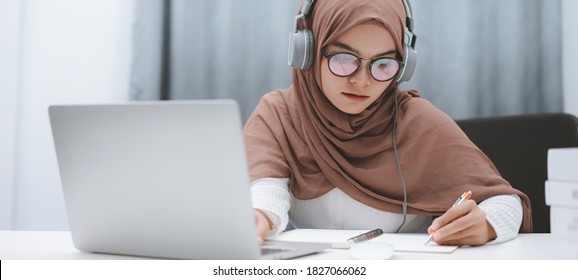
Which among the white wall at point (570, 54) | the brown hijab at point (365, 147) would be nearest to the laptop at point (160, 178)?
the brown hijab at point (365, 147)

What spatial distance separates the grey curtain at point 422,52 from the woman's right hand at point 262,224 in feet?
3.49

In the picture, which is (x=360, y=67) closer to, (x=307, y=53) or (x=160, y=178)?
(x=307, y=53)

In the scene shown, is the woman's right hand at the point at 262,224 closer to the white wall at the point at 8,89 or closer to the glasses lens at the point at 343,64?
the glasses lens at the point at 343,64

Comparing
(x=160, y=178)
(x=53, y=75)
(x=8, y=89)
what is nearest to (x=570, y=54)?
(x=160, y=178)

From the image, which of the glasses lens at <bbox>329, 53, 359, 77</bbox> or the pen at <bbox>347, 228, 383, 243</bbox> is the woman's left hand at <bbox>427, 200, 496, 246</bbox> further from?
the glasses lens at <bbox>329, 53, 359, 77</bbox>

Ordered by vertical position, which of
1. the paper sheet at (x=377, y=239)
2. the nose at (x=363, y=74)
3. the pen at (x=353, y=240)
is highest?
the nose at (x=363, y=74)

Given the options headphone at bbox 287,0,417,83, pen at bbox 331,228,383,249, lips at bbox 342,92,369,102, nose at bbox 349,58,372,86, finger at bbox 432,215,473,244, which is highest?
headphone at bbox 287,0,417,83

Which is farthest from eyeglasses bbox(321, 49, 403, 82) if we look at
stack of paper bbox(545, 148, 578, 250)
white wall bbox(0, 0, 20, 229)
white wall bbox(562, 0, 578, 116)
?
white wall bbox(0, 0, 20, 229)

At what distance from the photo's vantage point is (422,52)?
1995mm

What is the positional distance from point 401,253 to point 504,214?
315 mm

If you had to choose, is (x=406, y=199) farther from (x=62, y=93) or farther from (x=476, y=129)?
(x=62, y=93)

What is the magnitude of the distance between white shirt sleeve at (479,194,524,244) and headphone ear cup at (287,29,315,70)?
488 mm

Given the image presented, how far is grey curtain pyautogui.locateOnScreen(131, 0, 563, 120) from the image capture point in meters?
1.98

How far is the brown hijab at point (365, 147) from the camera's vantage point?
3.92 ft
